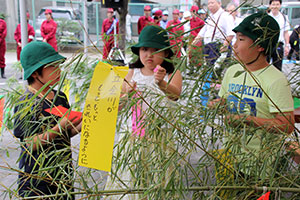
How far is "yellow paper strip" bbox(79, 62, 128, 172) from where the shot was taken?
2.83ft

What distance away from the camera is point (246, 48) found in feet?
4.68

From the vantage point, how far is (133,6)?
1251 centimetres

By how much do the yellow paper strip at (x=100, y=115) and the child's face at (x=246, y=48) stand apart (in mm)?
722

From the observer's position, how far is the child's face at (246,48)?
55.6 inches

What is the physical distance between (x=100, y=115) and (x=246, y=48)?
0.82m

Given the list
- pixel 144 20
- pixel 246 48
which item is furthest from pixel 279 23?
pixel 144 20

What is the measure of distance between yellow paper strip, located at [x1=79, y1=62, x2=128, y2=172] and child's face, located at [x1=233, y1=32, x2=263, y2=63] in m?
0.72

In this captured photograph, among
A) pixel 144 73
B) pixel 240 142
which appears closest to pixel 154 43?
pixel 144 73

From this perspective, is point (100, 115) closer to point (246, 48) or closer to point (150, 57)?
point (246, 48)

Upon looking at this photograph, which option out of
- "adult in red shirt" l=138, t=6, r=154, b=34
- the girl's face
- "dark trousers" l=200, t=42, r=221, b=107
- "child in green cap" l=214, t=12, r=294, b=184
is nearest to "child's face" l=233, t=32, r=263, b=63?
"child in green cap" l=214, t=12, r=294, b=184

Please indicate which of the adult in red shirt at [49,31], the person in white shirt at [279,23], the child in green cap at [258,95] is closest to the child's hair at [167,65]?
the child in green cap at [258,95]

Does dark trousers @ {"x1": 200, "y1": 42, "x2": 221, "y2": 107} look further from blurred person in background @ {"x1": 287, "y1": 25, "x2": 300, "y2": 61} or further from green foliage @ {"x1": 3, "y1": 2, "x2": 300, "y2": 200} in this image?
blurred person in background @ {"x1": 287, "y1": 25, "x2": 300, "y2": 61}

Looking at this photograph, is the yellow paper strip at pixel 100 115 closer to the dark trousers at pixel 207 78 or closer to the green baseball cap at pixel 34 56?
the dark trousers at pixel 207 78

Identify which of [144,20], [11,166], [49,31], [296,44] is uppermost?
[144,20]
